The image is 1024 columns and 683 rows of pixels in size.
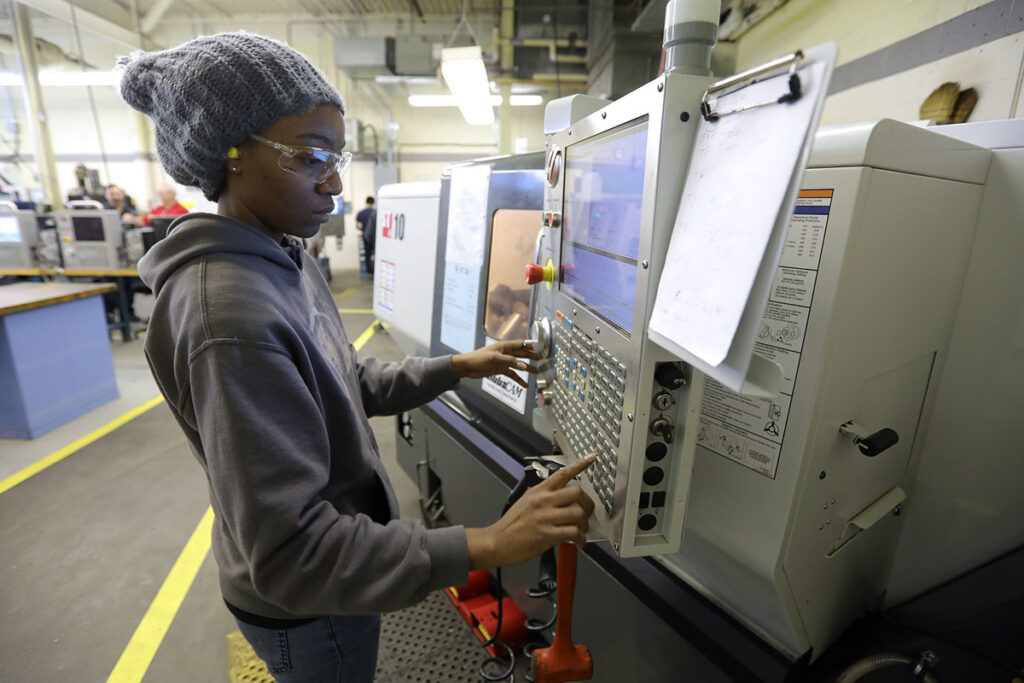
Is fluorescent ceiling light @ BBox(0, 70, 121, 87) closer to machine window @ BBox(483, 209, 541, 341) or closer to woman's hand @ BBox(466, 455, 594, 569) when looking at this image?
machine window @ BBox(483, 209, 541, 341)

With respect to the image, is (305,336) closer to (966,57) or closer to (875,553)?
(875,553)

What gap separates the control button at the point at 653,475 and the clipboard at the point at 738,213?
185 mm

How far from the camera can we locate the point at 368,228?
7367 millimetres

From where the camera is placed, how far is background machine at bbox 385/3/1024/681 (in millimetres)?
568

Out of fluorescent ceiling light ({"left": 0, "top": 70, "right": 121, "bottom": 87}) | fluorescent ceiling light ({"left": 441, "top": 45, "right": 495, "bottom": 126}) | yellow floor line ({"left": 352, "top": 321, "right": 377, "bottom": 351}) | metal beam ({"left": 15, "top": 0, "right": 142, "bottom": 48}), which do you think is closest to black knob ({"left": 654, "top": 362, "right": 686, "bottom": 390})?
fluorescent ceiling light ({"left": 441, "top": 45, "right": 495, "bottom": 126})

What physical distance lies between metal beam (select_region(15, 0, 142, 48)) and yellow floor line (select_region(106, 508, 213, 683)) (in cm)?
631

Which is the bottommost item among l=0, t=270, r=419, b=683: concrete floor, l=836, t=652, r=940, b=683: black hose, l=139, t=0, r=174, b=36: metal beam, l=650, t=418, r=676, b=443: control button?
l=0, t=270, r=419, b=683: concrete floor

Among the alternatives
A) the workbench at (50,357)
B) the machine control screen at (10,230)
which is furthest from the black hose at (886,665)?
the machine control screen at (10,230)

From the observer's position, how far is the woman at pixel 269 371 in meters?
0.58

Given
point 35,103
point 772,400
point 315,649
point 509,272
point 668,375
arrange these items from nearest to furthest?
point 668,375
point 772,400
point 315,649
point 509,272
point 35,103

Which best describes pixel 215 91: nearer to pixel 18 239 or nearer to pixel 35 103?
pixel 18 239

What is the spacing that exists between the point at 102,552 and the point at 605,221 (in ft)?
7.95

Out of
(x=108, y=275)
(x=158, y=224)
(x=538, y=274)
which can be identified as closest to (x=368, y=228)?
(x=158, y=224)

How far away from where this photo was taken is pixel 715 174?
0.45m
